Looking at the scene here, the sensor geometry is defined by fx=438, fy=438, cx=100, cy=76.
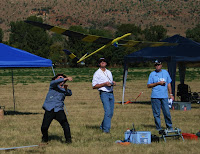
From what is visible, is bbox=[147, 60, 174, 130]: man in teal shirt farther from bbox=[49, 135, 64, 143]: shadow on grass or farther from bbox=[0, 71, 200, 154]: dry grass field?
bbox=[49, 135, 64, 143]: shadow on grass

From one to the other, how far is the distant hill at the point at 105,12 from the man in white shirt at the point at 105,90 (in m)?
134

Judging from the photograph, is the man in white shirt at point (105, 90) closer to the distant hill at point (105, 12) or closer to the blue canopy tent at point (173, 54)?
the blue canopy tent at point (173, 54)

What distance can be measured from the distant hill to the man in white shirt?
134 meters

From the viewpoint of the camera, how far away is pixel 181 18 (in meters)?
151

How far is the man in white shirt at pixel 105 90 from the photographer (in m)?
9.94

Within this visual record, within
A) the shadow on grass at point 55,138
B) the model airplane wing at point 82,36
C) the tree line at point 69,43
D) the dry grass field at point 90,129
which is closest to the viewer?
the dry grass field at point 90,129

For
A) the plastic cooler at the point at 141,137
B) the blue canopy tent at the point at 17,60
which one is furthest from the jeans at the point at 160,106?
the blue canopy tent at the point at 17,60

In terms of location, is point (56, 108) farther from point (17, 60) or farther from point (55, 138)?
point (17, 60)

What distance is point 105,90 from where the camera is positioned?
9.98 metres

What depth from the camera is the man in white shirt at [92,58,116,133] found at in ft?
32.6

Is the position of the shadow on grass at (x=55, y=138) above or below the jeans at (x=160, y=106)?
below

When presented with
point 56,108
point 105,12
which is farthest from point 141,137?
point 105,12

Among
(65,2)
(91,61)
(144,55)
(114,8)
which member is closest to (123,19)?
(114,8)

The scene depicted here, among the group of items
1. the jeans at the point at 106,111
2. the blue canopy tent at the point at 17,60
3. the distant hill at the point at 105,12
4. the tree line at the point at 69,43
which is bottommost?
the jeans at the point at 106,111
